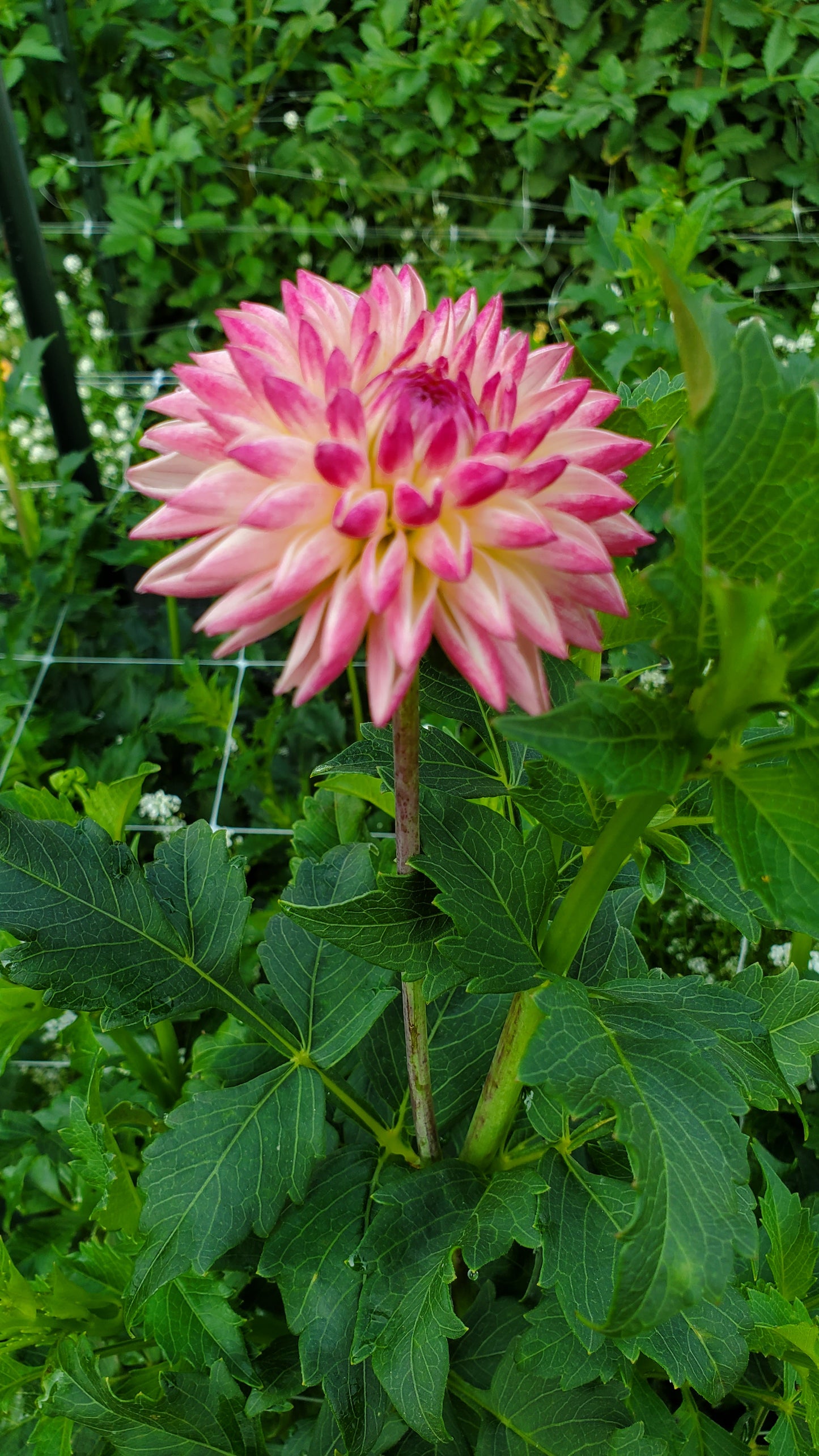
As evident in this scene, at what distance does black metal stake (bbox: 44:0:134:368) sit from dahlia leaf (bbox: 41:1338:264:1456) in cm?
228

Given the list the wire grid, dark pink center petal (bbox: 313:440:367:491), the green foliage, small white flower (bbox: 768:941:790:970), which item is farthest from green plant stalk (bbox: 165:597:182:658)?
dark pink center petal (bbox: 313:440:367:491)

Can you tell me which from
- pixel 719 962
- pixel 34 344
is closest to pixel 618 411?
pixel 719 962

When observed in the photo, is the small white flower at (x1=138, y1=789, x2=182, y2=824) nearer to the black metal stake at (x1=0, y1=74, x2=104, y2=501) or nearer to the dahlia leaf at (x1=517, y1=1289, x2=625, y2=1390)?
the black metal stake at (x1=0, y1=74, x2=104, y2=501)

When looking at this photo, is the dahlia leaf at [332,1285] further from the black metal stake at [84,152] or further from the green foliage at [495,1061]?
the black metal stake at [84,152]

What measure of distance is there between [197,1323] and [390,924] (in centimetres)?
40

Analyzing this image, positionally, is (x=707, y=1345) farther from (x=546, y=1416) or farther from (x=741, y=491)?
(x=741, y=491)

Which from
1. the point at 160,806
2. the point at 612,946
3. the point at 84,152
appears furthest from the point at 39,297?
the point at 612,946

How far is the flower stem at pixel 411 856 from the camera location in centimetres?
51

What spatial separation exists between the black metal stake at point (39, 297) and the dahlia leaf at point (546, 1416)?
160 cm

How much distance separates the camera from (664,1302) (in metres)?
0.46

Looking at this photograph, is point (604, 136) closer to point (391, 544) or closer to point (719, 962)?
point (719, 962)

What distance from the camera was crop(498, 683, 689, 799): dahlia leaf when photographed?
424mm

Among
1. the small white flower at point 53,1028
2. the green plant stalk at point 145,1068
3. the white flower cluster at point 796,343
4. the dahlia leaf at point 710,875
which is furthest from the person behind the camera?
the white flower cluster at point 796,343

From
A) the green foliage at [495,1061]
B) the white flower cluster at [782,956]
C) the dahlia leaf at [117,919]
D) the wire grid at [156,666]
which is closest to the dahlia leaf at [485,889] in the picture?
the green foliage at [495,1061]
